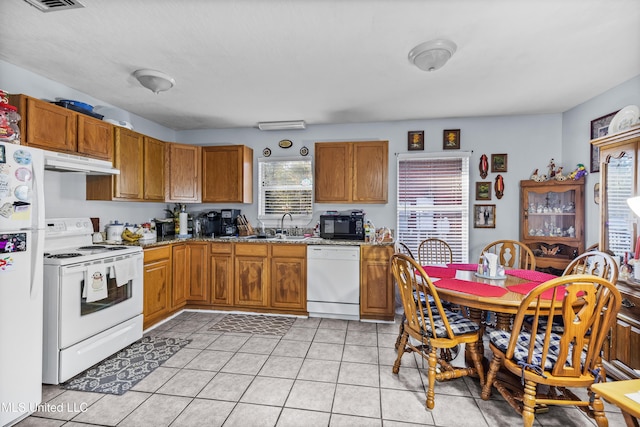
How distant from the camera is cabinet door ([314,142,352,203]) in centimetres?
396

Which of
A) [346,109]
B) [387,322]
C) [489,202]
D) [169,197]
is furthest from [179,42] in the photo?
[489,202]

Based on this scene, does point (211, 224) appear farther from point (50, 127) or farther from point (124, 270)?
point (50, 127)

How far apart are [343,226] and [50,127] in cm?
306

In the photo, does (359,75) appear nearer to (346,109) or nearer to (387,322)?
(346,109)

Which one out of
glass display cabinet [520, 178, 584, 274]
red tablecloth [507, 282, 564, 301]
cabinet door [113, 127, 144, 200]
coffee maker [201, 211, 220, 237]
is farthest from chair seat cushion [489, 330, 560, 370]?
cabinet door [113, 127, 144, 200]

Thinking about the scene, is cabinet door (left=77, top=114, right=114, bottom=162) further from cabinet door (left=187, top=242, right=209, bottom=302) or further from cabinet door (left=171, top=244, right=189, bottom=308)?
cabinet door (left=187, top=242, right=209, bottom=302)

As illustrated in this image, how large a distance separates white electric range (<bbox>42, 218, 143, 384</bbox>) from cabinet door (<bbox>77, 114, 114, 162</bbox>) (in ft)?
2.32

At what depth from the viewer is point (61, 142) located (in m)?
2.65

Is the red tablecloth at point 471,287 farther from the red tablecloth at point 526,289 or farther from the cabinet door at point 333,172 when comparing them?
the cabinet door at point 333,172

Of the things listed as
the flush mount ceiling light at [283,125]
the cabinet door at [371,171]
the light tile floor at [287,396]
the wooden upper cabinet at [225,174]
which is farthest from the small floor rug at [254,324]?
the flush mount ceiling light at [283,125]

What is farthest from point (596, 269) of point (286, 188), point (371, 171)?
point (286, 188)

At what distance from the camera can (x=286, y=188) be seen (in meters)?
4.49

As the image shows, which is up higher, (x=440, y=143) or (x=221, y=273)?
(x=440, y=143)

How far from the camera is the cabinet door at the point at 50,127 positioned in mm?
2402
